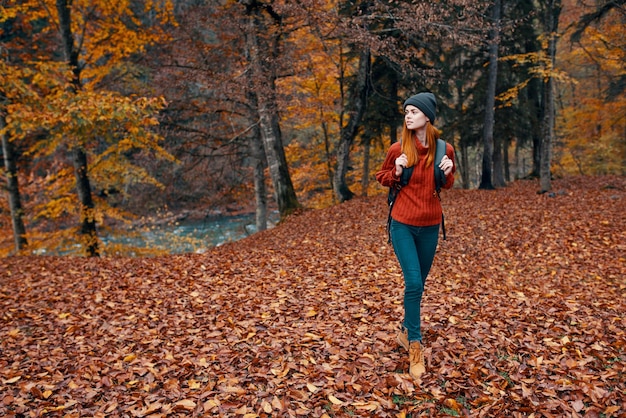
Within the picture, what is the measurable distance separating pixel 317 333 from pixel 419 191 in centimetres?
215

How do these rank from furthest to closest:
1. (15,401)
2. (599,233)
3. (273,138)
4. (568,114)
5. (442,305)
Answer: (568,114)
(273,138)
(599,233)
(442,305)
(15,401)

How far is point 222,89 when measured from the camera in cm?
1177

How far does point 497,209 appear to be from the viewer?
11.5m

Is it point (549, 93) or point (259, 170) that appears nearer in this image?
point (549, 93)

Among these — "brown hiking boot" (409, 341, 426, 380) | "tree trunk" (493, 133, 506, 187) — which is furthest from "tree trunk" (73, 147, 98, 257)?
"tree trunk" (493, 133, 506, 187)

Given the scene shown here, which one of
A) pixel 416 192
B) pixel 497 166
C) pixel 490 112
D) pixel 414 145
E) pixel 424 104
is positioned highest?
pixel 490 112

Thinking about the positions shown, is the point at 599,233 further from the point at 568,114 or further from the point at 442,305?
the point at 568,114

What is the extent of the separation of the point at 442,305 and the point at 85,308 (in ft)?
16.1

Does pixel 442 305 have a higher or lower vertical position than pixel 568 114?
lower

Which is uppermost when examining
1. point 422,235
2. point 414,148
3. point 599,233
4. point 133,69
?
point 133,69

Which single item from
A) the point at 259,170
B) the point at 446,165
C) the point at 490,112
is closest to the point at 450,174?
the point at 446,165

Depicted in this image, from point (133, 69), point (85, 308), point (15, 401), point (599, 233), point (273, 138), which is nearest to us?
point (15, 401)

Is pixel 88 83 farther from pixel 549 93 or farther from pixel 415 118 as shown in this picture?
pixel 549 93

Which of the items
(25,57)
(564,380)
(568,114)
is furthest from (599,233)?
(568,114)
